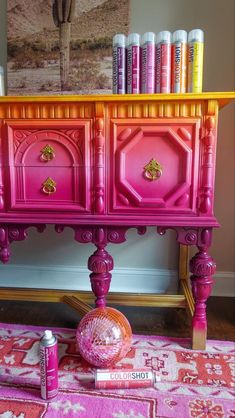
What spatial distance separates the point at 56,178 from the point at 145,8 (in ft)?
3.43

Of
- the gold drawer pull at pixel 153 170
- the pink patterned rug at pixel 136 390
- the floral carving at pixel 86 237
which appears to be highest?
the gold drawer pull at pixel 153 170

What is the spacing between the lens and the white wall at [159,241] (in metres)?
1.52

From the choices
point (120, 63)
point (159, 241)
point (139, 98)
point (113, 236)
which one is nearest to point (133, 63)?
point (120, 63)

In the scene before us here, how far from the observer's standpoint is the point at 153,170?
1.09m

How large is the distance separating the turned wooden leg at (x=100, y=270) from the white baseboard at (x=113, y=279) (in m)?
0.52

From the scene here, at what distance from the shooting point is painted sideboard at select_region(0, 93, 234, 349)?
3.50 ft

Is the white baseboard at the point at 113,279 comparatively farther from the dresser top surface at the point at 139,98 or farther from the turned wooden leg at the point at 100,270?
the dresser top surface at the point at 139,98

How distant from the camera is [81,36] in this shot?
1.52 metres

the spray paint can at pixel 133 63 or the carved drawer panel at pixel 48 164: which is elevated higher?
the spray paint can at pixel 133 63

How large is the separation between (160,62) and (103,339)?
976mm

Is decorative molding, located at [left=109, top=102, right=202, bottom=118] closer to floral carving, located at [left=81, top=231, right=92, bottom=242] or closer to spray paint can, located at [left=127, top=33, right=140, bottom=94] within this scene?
spray paint can, located at [left=127, top=33, right=140, bottom=94]

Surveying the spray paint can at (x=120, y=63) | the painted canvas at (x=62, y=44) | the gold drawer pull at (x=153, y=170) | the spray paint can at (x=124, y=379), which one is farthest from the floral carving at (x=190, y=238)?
the painted canvas at (x=62, y=44)

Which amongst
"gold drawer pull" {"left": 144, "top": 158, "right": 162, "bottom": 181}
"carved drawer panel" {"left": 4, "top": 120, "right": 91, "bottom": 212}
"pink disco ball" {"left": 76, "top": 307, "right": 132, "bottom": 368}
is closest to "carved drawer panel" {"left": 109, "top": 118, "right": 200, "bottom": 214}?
"gold drawer pull" {"left": 144, "top": 158, "right": 162, "bottom": 181}

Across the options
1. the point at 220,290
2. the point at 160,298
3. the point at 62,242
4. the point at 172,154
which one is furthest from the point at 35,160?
the point at 220,290
